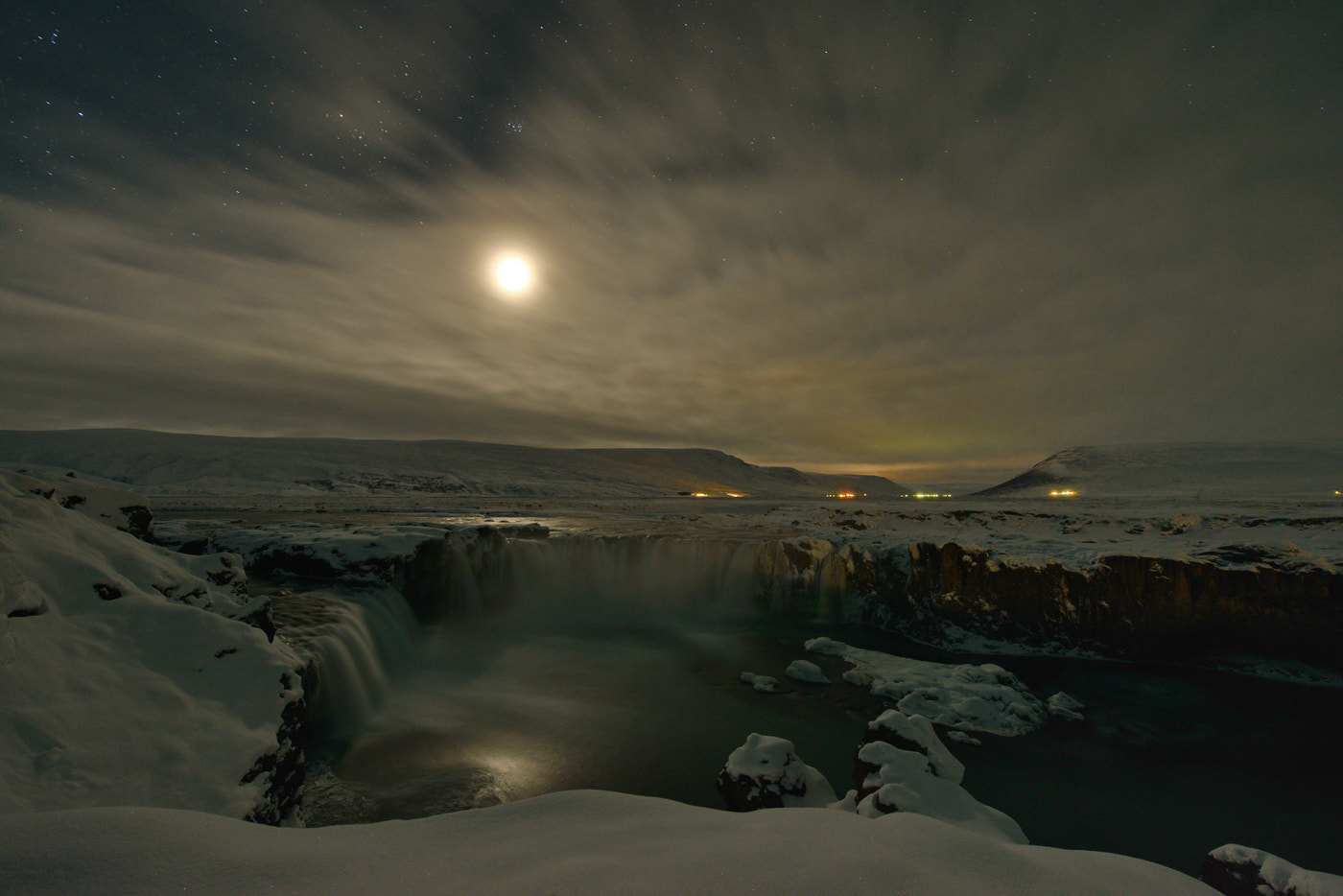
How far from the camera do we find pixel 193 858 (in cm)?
223

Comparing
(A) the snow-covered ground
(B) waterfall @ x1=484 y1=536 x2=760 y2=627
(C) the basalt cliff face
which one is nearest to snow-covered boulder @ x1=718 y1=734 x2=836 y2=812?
(A) the snow-covered ground

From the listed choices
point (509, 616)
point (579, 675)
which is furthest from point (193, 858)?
point (509, 616)

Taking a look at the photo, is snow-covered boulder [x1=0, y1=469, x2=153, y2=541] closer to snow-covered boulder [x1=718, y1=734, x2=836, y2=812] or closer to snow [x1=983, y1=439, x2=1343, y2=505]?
snow-covered boulder [x1=718, y1=734, x2=836, y2=812]

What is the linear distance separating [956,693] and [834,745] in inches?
140

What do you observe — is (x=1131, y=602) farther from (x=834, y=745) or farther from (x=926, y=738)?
(x=926, y=738)

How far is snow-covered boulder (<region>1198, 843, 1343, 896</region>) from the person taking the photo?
3859mm

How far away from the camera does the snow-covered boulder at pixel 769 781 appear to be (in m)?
6.83

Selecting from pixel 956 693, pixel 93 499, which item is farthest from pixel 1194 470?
pixel 93 499

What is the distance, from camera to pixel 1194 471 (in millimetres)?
71812

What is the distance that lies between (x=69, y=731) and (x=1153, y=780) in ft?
46.1

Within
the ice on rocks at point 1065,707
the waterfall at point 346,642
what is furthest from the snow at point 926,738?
the waterfall at point 346,642

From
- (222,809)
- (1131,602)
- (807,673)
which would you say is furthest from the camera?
(1131,602)

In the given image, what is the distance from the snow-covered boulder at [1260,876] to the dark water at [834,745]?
10.7ft

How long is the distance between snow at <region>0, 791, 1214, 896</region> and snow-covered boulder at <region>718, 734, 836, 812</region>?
4.46 metres
